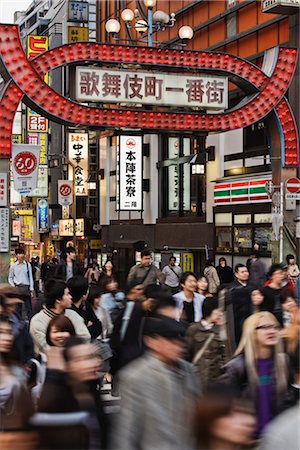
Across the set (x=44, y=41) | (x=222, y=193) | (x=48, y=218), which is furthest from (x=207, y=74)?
(x=48, y=218)

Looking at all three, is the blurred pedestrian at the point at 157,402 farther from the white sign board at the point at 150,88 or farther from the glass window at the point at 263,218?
the glass window at the point at 263,218

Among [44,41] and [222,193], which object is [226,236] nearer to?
[222,193]

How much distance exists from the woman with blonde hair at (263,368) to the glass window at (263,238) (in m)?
20.8

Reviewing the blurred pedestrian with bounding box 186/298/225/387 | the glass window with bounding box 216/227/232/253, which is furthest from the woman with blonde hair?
the glass window with bounding box 216/227/232/253

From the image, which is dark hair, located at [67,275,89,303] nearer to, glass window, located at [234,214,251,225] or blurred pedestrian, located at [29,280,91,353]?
blurred pedestrian, located at [29,280,91,353]

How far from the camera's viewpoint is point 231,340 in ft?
32.8

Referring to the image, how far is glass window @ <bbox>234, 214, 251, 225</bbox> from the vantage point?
29.4 meters

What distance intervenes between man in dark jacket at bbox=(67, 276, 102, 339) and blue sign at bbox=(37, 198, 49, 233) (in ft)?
162

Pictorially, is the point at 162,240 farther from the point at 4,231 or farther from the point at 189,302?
the point at 189,302

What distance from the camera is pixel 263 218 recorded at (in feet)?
92.9

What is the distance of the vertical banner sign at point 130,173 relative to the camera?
32.0 metres

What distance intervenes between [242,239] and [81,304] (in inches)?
761

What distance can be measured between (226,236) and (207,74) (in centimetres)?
994

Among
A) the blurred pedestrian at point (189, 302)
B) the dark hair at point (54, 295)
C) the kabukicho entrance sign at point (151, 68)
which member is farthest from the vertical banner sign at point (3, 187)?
the dark hair at point (54, 295)
